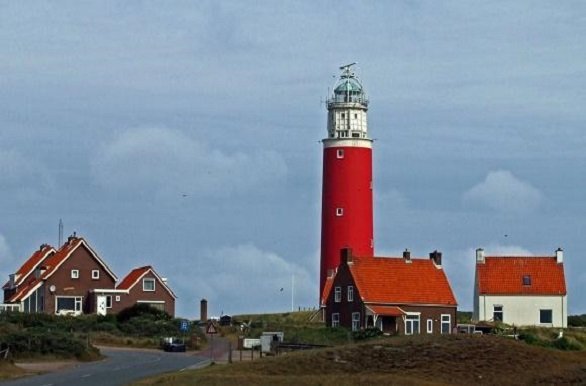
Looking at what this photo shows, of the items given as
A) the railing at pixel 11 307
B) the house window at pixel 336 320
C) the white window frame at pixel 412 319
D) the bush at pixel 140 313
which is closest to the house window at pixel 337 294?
the house window at pixel 336 320

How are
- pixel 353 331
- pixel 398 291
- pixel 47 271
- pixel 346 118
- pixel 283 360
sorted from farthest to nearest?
pixel 47 271 → pixel 346 118 → pixel 398 291 → pixel 353 331 → pixel 283 360

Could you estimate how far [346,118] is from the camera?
8500 centimetres

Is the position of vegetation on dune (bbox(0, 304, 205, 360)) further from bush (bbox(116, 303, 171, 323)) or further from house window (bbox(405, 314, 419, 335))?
house window (bbox(405, 314, 419, 335))

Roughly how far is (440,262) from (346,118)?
9.92 m

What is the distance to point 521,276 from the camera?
271 feet

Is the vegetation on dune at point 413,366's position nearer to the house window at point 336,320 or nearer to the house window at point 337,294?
the house window at point 337,294

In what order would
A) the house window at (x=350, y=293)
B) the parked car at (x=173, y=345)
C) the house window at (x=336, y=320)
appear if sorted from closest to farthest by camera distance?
the parked car at (x=173, y=345) < the house window at (x=350, y=293) < the house window at (x=336, y=320)

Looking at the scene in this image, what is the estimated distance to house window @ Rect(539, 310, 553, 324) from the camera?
8175 centimetres

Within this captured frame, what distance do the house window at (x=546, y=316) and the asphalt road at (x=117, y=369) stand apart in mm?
24212

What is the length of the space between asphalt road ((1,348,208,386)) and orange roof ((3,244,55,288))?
30.8 m

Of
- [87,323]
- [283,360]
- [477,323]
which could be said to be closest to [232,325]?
[87,323]

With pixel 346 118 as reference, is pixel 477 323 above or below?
below

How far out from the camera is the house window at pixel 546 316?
268 ft

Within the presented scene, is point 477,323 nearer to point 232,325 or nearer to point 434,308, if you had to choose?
point 434,308
